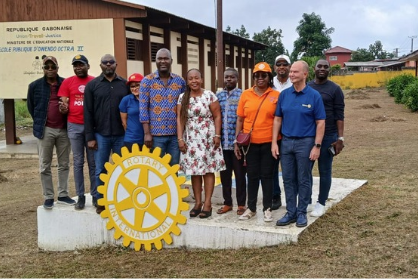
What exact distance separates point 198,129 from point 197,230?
1029mm

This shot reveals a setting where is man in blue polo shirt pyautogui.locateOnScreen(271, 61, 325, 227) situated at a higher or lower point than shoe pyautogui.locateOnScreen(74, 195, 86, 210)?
higher

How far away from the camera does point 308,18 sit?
201 feet

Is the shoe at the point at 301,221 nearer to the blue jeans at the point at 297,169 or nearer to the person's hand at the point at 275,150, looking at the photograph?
the blue jeans at the point at 297,169

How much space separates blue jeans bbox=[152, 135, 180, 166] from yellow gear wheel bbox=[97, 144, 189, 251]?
0.14m

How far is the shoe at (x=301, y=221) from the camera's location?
187 inches

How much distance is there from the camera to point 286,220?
4801 millimetres

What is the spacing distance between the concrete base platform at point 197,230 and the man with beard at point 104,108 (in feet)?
2.82

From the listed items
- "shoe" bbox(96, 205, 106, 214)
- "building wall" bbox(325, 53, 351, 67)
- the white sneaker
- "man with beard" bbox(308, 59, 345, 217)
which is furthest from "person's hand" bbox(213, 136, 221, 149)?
"building wall" bbox(325, 53, 351, 67)

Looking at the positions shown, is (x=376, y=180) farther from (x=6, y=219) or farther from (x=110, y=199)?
(x=6, y=219)

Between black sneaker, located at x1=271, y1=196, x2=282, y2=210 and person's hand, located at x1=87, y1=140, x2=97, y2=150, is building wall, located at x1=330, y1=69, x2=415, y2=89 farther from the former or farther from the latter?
person's hand, located at x1=87, y1=140, x2=97, y2=150

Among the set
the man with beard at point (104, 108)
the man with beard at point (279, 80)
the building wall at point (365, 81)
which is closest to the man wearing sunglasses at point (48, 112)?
the man with beard at point (104, 108)

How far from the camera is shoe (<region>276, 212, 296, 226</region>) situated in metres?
4.77

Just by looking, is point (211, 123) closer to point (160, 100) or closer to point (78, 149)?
point (160, 100)

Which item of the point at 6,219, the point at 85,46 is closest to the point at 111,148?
the point at 6,219
